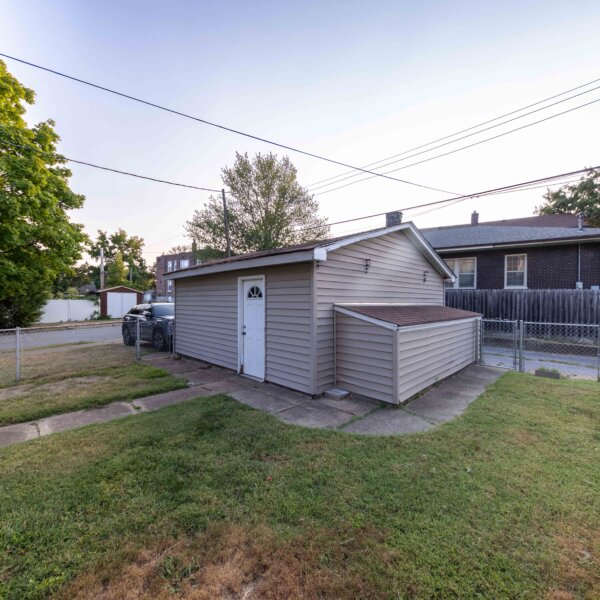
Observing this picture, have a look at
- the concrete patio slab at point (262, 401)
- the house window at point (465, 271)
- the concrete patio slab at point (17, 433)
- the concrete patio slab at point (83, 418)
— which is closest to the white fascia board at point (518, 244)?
the house window at point (465, 271)

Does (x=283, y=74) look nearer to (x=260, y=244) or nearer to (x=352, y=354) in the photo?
(x=352, y=354)

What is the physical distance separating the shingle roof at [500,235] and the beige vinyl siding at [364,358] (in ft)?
37.2

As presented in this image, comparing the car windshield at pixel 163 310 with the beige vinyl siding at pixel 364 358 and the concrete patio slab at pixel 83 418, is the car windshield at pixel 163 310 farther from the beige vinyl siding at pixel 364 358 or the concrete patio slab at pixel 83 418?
the beige vinyl siding at pixel 364 358

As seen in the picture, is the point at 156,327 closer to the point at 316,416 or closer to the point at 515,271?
the point at 316,416

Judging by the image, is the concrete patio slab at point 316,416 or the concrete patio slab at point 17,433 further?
the concrete patio slab at point 316,416

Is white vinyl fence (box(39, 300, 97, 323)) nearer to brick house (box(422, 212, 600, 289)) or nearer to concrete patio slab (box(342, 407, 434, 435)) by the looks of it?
concrete patio slab (box(342, 407, 434, 435))

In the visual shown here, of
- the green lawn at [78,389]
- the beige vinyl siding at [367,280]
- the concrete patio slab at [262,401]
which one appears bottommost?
the concrete patio slab at [262,401]

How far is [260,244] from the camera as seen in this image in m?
22.8

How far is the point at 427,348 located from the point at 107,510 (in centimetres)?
544

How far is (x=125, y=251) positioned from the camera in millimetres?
42719

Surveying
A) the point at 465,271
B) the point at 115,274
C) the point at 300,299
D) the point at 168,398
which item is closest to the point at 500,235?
the point at 465,271

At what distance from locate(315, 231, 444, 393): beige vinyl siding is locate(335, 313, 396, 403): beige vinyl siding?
0.20 meters

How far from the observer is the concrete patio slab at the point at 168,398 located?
5242 mm

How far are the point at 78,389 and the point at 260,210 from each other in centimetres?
1871
